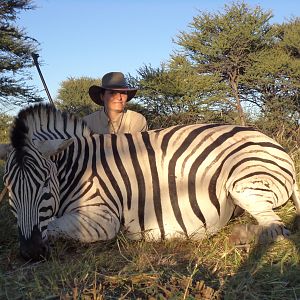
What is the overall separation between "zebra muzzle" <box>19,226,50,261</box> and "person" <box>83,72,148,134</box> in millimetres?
1840

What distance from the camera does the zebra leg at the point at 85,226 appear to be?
2359mm

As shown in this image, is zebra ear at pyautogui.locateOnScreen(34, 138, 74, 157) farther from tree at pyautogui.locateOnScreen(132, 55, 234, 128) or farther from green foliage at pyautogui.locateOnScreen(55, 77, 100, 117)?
green foliage at pyautogui.locateOnScreen(55, 77, 100, 117)

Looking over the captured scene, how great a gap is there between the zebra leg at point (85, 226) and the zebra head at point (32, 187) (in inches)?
2.4

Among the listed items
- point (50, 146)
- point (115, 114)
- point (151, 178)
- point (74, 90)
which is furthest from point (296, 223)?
point (74, 90)

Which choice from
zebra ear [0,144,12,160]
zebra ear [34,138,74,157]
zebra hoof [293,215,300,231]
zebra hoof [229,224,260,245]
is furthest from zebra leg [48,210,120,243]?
zebra hoof [293,215,300,231]

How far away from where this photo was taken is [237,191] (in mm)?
2494

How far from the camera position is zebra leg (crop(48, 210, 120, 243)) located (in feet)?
7.74

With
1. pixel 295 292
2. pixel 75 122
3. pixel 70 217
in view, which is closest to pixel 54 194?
pixel 70 217

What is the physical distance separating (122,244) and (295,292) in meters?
0.95

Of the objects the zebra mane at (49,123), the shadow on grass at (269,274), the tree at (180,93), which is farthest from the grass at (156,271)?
the tree at (180,93)

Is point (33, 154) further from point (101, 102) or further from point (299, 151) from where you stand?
point (299, 151)

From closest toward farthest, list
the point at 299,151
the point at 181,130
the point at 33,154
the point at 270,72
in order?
the point at 33,154, the point at 181,130, the point at 299,151, the point at 270,72

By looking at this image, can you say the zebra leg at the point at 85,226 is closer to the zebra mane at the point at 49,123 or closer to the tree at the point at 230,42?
the zebra mane at the point at 49,123

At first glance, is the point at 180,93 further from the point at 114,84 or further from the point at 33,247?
the point at 33,247
